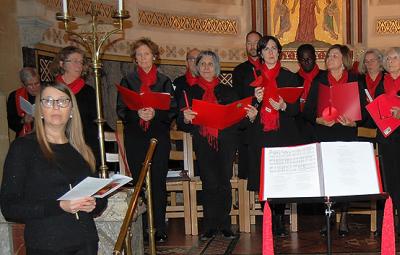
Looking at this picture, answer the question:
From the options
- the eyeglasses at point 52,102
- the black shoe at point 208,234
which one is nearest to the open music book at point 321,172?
the eyeglasses at point 52,102

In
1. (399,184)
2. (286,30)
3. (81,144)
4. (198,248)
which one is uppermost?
(286,30)

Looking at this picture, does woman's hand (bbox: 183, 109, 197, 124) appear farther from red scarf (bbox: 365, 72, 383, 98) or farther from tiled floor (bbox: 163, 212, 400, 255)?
red scarf (bbox: 365, 72, 383, 98)

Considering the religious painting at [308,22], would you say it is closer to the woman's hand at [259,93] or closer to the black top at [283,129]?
the black top at [283,129]

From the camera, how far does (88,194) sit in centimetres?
233

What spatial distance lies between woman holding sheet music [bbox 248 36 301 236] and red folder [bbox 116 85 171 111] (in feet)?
2.36

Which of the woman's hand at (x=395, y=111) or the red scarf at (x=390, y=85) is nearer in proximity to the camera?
the woman's hand at (x=395, y=111)

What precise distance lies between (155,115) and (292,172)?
2100 millimetres

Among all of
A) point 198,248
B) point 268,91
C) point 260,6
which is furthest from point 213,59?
point 260,6

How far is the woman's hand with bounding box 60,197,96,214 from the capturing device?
2.34 metres

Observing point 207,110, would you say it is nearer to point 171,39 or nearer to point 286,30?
point 171,39

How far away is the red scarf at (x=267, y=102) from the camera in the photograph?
14.3 feet

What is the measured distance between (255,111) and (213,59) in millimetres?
617

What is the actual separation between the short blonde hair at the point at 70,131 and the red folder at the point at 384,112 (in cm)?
243

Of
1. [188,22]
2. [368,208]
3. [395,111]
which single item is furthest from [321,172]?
[188,22]
